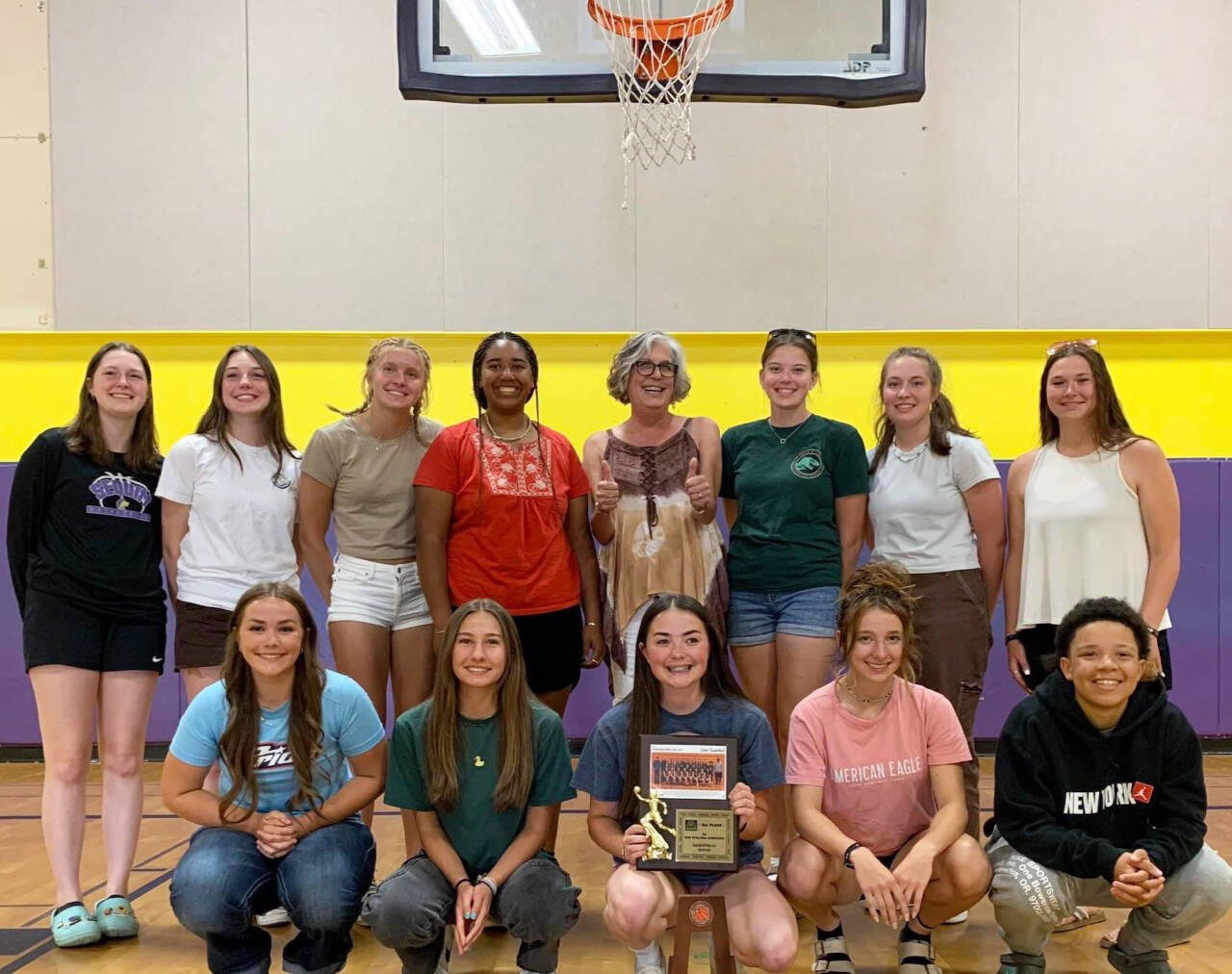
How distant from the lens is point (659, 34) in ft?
14.5

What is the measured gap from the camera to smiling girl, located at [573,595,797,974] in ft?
9.03

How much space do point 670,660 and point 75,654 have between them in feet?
6.05

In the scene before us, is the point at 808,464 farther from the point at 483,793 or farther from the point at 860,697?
the point at 483,793

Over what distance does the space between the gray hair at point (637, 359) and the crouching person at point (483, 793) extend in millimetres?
1001

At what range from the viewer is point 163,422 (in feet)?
20.9

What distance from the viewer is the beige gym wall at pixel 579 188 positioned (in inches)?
253

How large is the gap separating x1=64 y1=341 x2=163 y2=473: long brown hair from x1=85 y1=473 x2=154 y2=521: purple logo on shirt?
50mm

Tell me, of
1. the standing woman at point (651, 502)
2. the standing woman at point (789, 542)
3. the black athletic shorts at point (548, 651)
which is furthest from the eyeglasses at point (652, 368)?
the black athletic shorts at point (548, 651)

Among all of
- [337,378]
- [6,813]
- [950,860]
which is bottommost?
[6,813]

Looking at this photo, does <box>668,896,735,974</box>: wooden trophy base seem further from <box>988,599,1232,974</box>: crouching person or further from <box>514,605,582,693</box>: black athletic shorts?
<box>514,605,582,693</box>: black athletic shorts

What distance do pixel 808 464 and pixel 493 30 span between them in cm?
234

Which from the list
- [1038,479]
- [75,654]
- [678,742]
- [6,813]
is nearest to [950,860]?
[678,742]

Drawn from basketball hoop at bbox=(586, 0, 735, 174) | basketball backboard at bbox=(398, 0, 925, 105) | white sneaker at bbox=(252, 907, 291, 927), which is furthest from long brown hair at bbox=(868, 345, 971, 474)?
white sneaker at bbox=(252, 907, 291, 927)

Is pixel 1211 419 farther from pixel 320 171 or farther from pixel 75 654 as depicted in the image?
pixel 75 654
